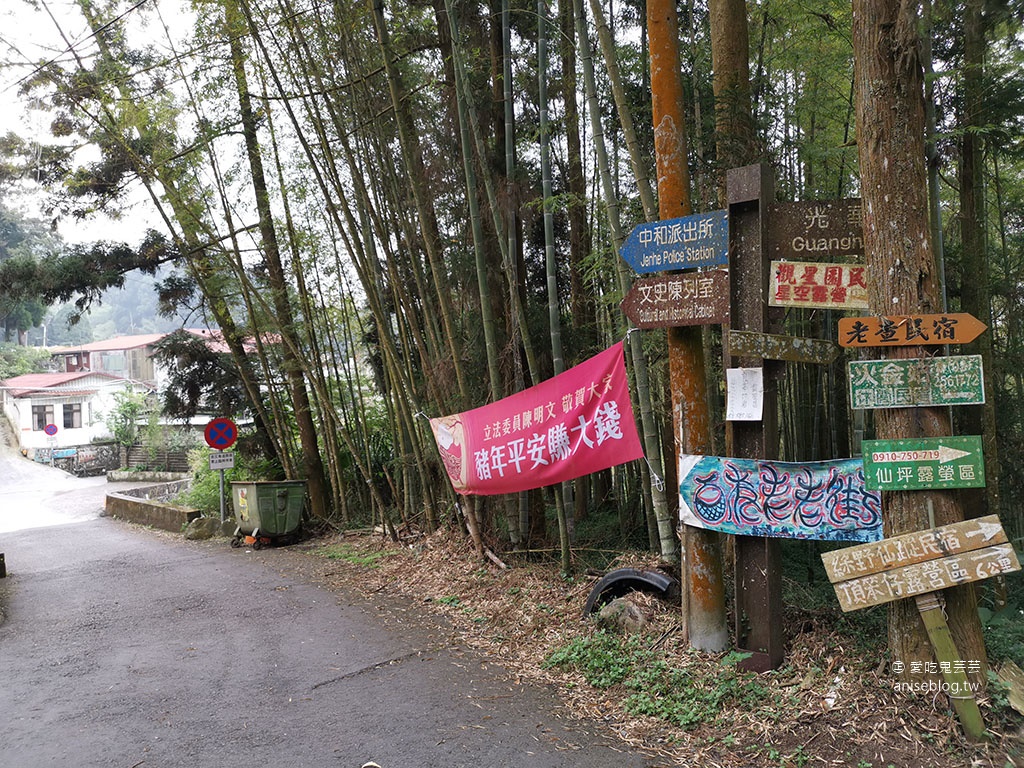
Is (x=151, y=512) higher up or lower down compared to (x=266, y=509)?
lower down

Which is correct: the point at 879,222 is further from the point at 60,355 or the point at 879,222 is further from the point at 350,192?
the point at 60,355

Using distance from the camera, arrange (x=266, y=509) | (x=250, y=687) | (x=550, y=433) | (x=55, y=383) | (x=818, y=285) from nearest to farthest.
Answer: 1. (x=818, y=285)
2. (x=250, y=687)
3. (x=550, y=433)
4. (x=266, y=509)
5. (x=55, y=383)

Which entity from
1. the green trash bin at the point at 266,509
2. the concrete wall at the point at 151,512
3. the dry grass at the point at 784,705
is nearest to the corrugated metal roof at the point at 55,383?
the concrete wall at the point at 151,512

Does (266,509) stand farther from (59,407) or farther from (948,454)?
(59,407)

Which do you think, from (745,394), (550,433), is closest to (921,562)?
(745,394)

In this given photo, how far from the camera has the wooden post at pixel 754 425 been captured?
3.54 metres

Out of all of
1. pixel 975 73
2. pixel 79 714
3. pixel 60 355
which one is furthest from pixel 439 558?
pixel 60 355

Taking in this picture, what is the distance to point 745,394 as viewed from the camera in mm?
3594

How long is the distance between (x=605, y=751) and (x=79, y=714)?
284cm

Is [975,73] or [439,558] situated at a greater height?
[975,73]

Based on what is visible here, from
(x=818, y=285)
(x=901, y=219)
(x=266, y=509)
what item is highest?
(x=901, y=219)

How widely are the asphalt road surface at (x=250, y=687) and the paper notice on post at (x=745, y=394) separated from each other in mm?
1653

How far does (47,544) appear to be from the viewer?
1107 centimetres

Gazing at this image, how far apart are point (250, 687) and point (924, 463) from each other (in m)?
3.75
